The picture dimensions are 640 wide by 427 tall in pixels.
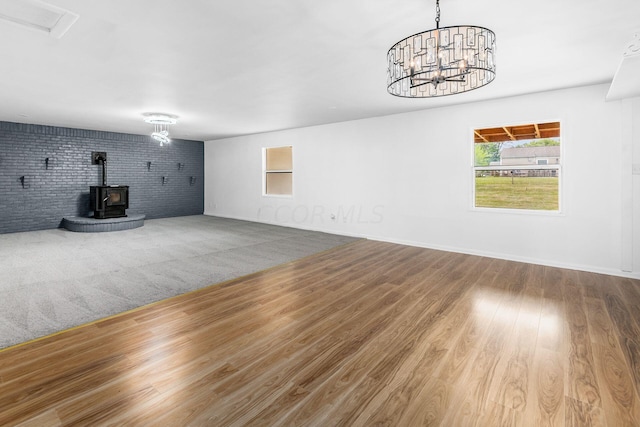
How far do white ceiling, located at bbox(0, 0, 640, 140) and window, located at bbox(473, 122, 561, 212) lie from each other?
627 mm

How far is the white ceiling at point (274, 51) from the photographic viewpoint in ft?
7.39

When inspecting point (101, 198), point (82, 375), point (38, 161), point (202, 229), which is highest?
point (38, 161)

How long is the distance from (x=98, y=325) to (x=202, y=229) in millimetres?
4841

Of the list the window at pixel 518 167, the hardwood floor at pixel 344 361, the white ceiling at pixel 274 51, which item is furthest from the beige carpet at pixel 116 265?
the window at pixel 518 167

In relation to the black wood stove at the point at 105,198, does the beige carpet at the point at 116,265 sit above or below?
below

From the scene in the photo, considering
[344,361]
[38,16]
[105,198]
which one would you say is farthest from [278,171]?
[344,361]

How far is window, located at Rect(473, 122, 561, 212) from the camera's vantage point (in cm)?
439

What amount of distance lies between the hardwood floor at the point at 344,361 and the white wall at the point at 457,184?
1049 mm

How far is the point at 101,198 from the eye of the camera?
7.21 m

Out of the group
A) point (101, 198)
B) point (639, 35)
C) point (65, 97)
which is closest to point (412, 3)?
point (639, 35)

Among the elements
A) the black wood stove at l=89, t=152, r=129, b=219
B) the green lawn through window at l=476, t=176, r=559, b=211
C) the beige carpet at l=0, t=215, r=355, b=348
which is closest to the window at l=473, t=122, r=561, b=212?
the green lawn through window at l=476, t=176, r=559, b=211

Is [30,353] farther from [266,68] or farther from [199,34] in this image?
[266,68]

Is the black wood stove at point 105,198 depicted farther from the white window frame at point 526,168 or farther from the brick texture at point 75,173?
the white window frame at point 526,168

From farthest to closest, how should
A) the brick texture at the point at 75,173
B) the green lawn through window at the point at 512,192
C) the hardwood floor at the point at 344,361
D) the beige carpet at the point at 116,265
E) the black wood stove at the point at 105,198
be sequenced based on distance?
1. the black wood stove at the point at 105,198
2. the brick texture at the point at 75,173
3. the green lawn through window at the point at 512,192
4. the beige carpet at the point at 116,265
5. the hardwood floor at the point at 344,361
